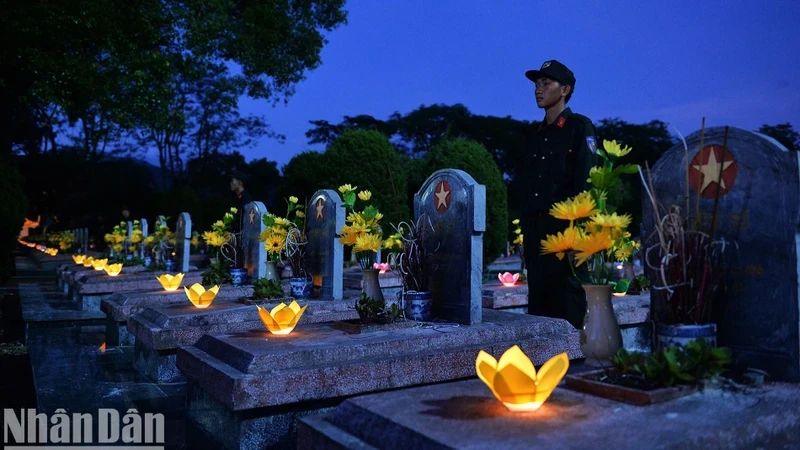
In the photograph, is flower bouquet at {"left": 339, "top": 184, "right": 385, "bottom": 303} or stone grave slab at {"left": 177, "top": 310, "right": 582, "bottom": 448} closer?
stone grave slab at {"left": 177, "top": 310, "right": 582, "bottom": 448}

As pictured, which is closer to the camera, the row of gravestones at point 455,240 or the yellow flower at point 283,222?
the row of gravestones at point 455,240

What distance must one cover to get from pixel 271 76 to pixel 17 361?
49.6 feet

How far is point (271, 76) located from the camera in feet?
67.6

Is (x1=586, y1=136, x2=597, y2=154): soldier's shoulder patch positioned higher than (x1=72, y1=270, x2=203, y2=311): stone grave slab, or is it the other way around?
(x1=586, y1=136, x2=597, y2=154): soldier's shoulder patch

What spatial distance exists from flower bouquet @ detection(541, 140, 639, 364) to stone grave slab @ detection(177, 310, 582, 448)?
1.07m

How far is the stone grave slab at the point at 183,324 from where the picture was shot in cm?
561

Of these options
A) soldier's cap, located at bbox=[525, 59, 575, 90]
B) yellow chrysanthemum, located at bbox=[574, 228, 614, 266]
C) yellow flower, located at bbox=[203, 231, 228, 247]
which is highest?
soldier's cap, located at bbox=[525, 59, 575, 90]

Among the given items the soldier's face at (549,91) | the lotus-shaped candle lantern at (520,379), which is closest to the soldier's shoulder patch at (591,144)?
the soldier's face at (549,91)

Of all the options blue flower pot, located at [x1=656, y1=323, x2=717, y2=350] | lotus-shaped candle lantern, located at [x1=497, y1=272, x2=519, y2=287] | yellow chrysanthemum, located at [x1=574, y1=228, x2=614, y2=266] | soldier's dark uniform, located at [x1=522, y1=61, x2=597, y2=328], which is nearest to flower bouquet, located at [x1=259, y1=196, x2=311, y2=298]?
soldier's dark uniform, located at [x1=522, y1=61, x2=597, y2=328]

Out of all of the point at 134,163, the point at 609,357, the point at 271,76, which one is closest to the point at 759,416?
the point at 609,357

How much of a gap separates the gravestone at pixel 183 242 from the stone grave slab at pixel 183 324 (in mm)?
4570

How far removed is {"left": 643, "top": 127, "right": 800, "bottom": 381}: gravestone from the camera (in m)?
3.18

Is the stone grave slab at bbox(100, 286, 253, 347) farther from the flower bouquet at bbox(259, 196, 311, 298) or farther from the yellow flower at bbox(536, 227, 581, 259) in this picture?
the yellow flower at bbox(536, 227, 581, 259)

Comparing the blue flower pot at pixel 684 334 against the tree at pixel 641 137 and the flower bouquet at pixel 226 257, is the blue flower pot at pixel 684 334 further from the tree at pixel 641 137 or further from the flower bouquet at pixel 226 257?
the tree at pixel 641 137
